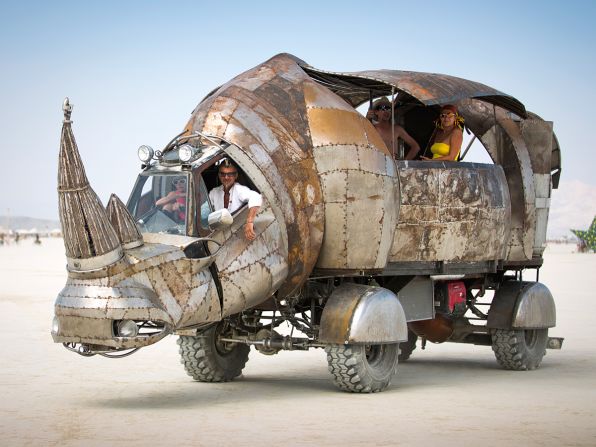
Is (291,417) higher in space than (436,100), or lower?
lower

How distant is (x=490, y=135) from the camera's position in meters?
16.9

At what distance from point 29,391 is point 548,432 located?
20.3 ft

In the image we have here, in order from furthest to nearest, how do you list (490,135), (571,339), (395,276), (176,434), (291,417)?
(571,339), (490,135), (395,276), (291,417), (176,434)

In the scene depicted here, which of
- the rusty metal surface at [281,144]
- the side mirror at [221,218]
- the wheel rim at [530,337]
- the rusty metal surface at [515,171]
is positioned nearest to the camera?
the side mirror at [221,218]

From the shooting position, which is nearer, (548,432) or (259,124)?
(548,432)

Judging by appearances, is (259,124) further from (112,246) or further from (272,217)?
(112,246)

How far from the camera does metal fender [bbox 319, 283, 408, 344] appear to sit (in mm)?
13188

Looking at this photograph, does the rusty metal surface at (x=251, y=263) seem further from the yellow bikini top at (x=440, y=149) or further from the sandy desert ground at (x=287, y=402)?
the yellow bikini top at (x=440, y=149)

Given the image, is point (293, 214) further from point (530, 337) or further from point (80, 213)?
point (530, 337)

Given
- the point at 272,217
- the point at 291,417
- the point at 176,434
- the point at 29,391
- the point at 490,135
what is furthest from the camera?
the point at 490,135

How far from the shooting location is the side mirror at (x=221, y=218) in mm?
11992

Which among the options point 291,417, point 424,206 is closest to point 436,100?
point 424,206

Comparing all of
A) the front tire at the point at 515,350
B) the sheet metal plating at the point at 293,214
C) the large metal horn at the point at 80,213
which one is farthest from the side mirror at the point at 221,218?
the front tire at the point at 515,350

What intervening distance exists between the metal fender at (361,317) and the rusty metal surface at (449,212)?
0.94 meters
